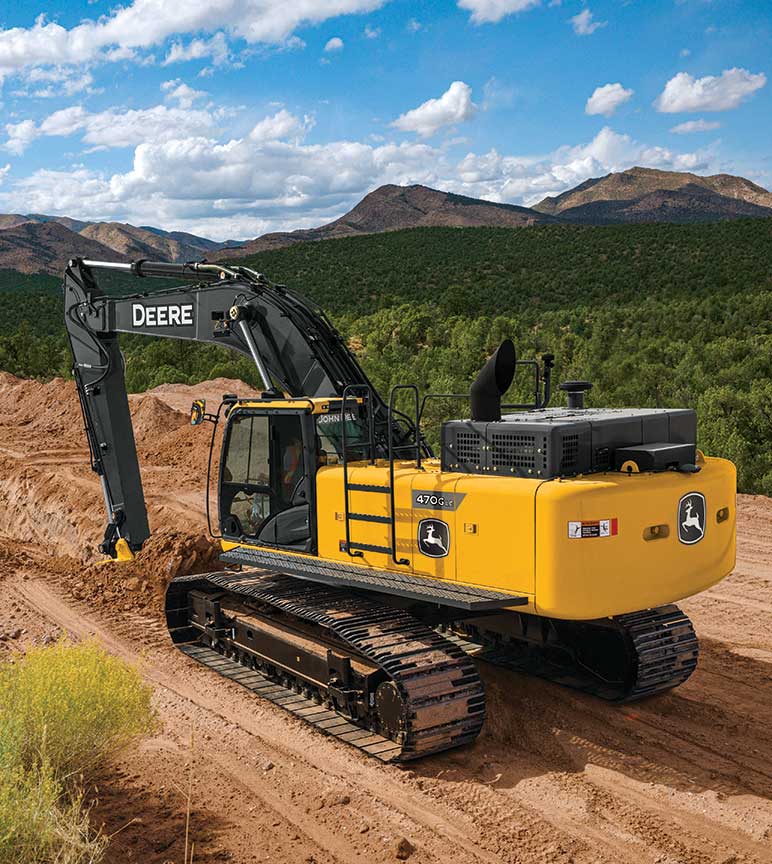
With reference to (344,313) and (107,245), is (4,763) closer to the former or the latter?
(344,313)

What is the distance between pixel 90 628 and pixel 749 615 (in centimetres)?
785

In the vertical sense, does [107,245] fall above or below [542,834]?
above

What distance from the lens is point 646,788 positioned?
664 centimetres

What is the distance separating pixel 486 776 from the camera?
6.80m

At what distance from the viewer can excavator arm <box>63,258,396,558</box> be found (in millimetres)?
9195

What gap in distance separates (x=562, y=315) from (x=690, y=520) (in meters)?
33.0

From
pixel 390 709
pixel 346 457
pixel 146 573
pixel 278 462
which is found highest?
pixel 346 457

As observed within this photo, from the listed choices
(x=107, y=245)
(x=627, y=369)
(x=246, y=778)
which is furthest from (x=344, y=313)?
(x=107, y=245)

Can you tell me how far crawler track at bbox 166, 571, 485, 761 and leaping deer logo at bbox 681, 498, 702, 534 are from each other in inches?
80.4

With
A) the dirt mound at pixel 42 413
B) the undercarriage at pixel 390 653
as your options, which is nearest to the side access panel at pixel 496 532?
the undercarriage at pixel 390 653

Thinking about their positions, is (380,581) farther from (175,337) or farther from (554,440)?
(175,337)

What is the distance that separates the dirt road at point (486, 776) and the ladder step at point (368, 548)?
1.63 metres

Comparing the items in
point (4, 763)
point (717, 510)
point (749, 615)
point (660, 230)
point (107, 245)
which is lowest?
point (749, 615)

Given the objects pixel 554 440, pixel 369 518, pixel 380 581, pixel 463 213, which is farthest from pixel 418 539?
pixel 463 213
